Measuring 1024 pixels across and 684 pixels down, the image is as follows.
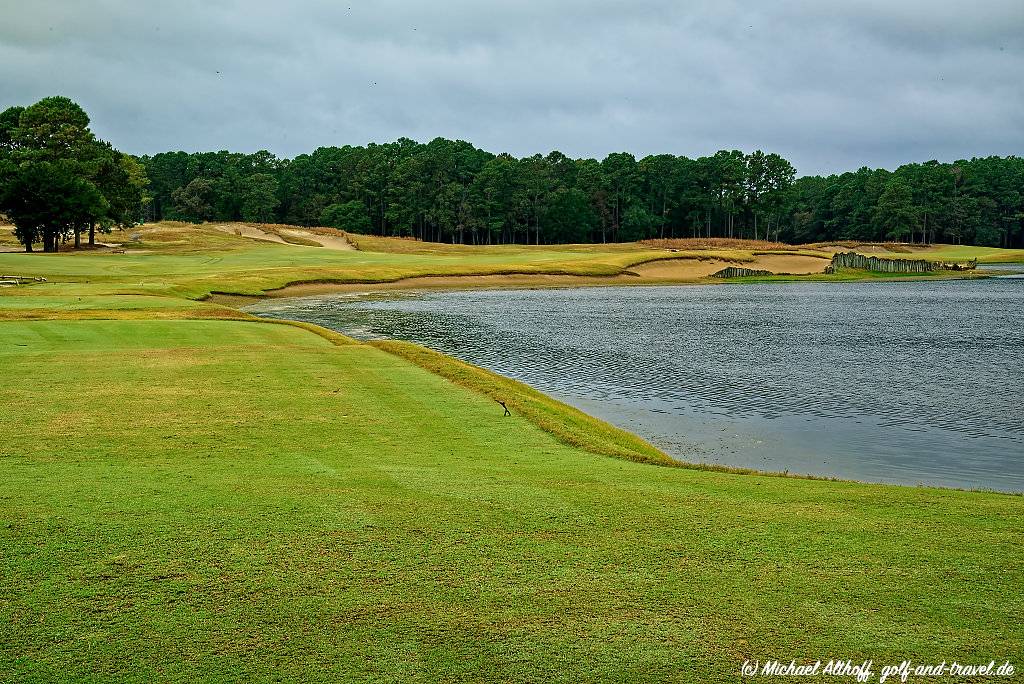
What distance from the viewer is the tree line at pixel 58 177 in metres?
82.0

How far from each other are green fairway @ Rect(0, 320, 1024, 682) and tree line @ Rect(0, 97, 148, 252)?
78564 mm

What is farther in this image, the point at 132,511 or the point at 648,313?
the point at 648,313

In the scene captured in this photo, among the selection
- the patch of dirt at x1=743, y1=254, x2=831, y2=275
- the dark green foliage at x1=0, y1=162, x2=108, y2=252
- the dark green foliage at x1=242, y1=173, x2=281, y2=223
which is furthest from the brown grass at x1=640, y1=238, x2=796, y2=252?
the dark green foliage at x1=242, y1=173, x2=281, y2=223

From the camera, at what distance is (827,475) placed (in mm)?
15508

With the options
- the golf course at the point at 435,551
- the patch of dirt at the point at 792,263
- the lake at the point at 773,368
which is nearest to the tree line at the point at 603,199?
the patch of dirt at the point at 792,263

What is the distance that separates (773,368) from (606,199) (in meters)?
139

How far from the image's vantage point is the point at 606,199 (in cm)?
16488

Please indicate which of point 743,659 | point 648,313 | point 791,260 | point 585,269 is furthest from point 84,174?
point 743,659

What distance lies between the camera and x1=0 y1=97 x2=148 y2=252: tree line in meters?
82.0

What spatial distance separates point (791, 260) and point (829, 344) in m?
69.7

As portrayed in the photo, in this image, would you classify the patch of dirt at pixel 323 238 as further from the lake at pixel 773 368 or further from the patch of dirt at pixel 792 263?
the lake at pixel 773 368

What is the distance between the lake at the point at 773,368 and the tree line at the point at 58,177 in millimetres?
38313

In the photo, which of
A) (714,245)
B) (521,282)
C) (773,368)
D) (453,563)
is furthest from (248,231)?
(453,563)

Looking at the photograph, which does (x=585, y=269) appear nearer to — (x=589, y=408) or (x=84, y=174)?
(x=84, y=174)
